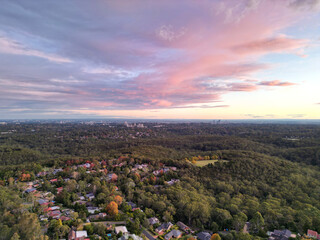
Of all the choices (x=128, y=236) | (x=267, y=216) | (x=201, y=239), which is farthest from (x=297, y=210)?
(x=128, y=236)

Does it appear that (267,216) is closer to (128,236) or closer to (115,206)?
(128,236)

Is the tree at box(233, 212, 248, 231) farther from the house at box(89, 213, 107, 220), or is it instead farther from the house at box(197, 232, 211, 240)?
the house at box(89, 213, 107, 220)

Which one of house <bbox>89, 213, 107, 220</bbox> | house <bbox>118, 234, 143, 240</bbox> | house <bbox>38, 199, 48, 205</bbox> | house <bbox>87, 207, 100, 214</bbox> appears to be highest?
house <bbox>38, 199, 48, 205</bbox>

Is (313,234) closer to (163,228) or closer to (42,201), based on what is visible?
(163,228)

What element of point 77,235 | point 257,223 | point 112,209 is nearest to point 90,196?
point 112,209

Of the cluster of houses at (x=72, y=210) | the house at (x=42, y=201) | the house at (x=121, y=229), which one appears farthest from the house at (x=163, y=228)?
the house at (x=42, y=201)

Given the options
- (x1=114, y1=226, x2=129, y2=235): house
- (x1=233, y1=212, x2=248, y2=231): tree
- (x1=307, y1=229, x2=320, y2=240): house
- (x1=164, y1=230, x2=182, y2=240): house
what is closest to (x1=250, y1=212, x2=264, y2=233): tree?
(x1=233, y1=212, x2=248, y2=231): tree

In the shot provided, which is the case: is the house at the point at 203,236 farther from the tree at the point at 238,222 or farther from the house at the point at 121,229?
the house at the point at 121,229

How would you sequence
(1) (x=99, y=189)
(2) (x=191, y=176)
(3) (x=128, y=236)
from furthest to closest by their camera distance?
(2) (x=191, y=176)
(1) (x=99, y=189)
(3) (x=128, y=236)
